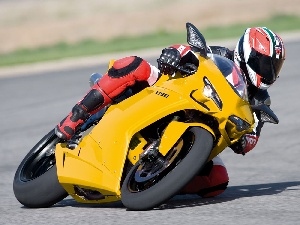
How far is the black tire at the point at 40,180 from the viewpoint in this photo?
6.82m

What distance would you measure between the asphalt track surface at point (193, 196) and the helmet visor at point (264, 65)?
2.82 feet

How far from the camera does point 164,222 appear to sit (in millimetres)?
5820

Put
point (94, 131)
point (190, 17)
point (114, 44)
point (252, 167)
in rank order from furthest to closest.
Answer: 1. point (190, 17)
2. point (114, 44)
3. point (252, 167)
4. point (94, 131)

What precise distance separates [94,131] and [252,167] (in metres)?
2.90

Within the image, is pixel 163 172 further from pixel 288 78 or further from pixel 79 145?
pixel 288 78

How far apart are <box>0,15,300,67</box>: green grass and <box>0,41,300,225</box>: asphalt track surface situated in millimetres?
5102

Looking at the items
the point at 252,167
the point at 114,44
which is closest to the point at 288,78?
the point at 252,167

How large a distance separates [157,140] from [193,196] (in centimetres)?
107

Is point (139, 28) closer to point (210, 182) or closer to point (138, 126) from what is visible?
point (210, 182)

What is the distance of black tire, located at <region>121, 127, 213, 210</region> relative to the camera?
19.8 ft

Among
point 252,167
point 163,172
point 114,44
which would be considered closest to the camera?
point 163,172

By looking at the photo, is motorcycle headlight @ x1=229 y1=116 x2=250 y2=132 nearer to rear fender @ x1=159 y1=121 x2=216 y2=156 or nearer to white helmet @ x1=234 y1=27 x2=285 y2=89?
rear fender @ x1=159 y1=121 x2=216 y2=156

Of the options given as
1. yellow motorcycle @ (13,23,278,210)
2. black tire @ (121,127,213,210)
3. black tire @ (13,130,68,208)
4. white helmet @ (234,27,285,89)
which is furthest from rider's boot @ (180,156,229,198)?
black tire @ (13,130,68,208)

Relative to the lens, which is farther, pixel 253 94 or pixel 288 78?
pixel 288 78
